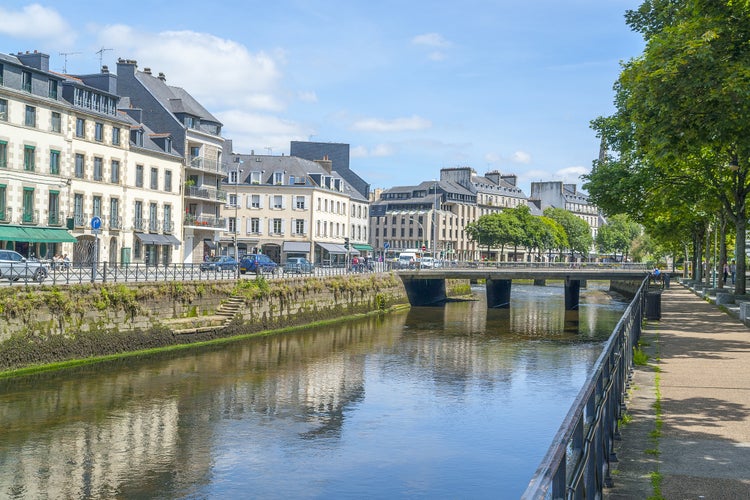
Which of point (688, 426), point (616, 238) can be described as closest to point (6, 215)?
point (688, 426)

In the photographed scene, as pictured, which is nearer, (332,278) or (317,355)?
(317,355)

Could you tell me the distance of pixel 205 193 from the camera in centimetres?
6125

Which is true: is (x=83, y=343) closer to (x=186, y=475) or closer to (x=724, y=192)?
(x=186, y=475)

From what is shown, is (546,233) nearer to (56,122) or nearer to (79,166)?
(79,166)

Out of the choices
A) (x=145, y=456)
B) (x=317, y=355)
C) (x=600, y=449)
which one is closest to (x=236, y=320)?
(x=317, y=355)

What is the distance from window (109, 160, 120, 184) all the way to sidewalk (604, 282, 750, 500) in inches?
1499

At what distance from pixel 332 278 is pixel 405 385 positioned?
2438 centimetres

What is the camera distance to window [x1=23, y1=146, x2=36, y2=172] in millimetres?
42219

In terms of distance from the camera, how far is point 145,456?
56.9 ft

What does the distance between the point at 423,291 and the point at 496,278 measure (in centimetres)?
808

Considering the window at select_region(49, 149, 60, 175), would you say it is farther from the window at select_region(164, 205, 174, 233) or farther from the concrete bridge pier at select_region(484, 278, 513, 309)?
the concrete bridge pier at select_region(484, 278, 513, 309)

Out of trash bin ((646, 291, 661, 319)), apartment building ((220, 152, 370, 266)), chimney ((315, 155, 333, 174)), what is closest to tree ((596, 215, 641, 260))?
chimney ((315, 155, 333, 174))

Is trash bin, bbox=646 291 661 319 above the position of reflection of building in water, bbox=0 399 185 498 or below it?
above

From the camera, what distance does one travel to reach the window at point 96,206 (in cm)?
4838
